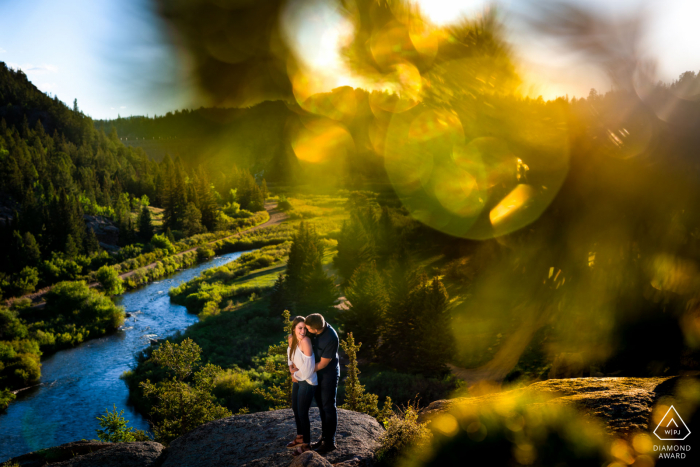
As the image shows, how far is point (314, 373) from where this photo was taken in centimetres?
539

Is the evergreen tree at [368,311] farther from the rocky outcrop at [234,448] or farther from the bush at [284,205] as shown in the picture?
the bush at [284,205]

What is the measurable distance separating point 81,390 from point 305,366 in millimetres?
27468

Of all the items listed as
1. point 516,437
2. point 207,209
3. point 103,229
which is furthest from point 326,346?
point 207,209

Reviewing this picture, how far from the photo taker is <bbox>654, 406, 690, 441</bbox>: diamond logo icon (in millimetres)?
2366

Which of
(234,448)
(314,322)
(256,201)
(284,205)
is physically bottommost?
(234,448)

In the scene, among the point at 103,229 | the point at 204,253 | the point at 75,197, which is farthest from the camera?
the point at 75,197

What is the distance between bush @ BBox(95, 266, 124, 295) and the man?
47.9 metres

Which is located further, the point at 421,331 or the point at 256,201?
the point at 256,201

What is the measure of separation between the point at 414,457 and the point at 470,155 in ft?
11.0

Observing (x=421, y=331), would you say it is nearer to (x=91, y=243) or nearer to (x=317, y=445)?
(x=317, y=445)

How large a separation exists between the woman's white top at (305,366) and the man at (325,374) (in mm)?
79

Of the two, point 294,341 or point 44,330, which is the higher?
point 294,341

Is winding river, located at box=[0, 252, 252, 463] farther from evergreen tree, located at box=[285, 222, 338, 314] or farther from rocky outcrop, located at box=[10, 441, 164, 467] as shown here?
rocky outcrop, located at box=[10, 441, 164, 467]

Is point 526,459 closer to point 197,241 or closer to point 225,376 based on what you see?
point 225,376
